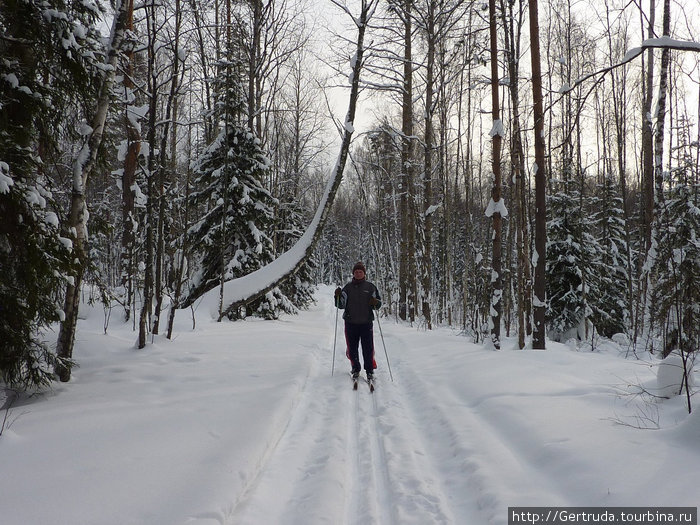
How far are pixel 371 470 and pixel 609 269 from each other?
19.4m

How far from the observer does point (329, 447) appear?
3.97 meters

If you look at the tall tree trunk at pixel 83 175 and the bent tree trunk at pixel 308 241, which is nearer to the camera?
the tall tree trunk at pixel 83 175

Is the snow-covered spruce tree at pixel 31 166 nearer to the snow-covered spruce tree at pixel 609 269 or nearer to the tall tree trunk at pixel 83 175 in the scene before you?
the tall tree trunk at pixel 83 175

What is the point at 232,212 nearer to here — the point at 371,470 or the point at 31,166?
the point at 31,166

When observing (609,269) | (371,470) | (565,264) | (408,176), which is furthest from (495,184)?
(609,269)

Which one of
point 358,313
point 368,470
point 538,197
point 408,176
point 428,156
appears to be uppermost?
point 428,156

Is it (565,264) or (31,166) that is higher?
(31,166)

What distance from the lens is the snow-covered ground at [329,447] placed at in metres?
2.78

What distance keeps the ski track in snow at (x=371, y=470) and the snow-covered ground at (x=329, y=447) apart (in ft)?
0.05

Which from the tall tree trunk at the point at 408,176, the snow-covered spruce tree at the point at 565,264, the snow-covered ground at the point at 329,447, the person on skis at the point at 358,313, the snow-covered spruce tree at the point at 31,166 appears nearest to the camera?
the snow-covered ground at the point at 329,447

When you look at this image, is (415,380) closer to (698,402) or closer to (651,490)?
(698,402)

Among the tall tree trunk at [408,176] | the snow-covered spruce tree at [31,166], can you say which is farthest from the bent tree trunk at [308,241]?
the snow-covered spruce tree at [31,166]

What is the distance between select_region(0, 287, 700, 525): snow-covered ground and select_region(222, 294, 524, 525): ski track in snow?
0.05 ft

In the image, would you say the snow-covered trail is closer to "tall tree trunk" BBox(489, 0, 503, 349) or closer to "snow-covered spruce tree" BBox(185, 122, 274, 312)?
"tall tree trunk" BBox(489, 0, 503, 349)
